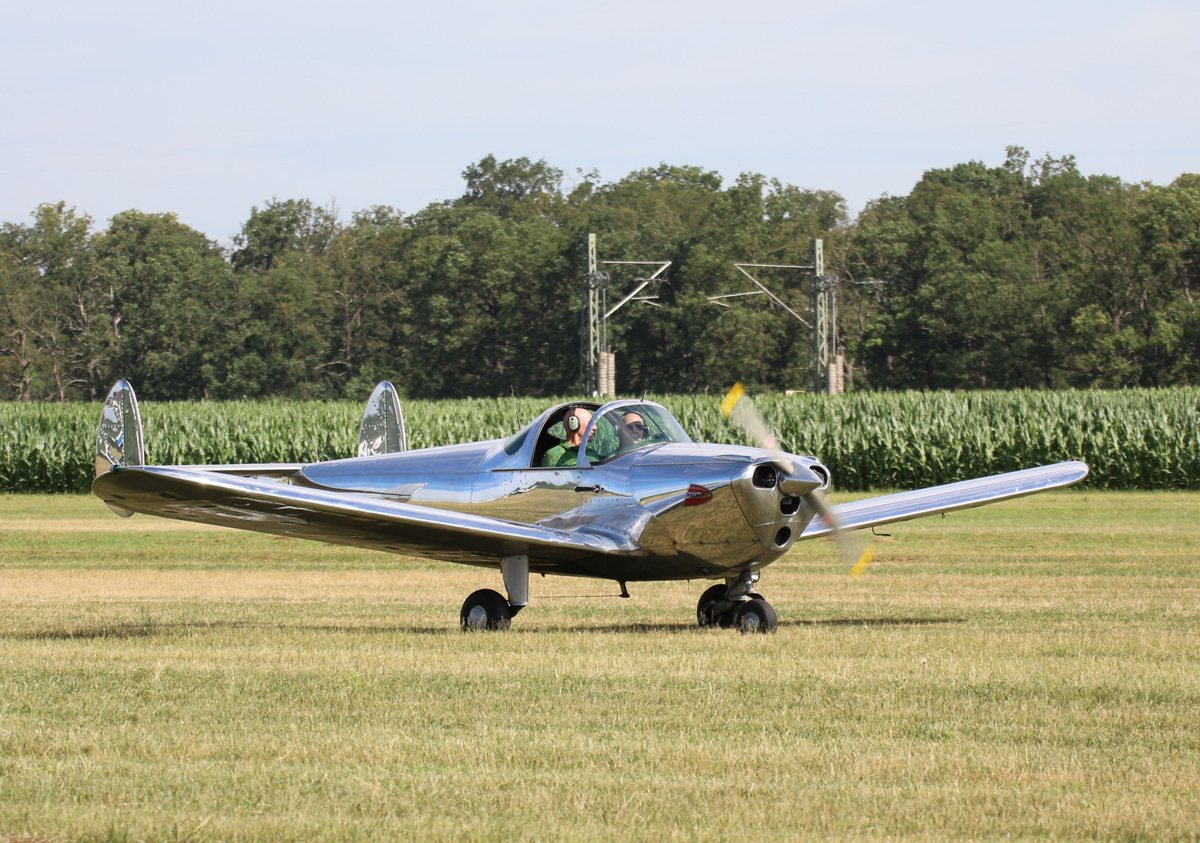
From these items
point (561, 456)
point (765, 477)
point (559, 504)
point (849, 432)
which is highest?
point (561, 456)

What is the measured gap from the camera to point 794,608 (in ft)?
45.4

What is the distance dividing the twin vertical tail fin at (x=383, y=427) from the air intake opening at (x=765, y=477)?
599 cm

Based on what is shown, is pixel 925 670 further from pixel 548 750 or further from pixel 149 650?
pixel 149 650

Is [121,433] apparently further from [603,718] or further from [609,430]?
[603,718]

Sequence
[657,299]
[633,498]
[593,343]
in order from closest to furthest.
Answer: [633,498], [593,343], [657,299]

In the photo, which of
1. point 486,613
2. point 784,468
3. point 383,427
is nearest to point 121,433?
point 486,613

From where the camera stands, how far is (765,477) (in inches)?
420

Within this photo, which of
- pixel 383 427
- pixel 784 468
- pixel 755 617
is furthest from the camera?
pixel 383 427

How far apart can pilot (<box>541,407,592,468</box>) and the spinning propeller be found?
1.24m

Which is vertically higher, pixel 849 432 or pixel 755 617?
pixel 849 432

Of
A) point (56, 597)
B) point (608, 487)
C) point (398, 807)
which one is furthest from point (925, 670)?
point (56, 597)

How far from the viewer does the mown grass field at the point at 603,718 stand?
553cm

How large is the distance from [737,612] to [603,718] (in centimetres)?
428

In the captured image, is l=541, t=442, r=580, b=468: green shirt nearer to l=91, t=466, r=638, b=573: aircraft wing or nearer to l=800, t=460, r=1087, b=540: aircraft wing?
l=91, t=466, r=638, b=573: aircraft wing
